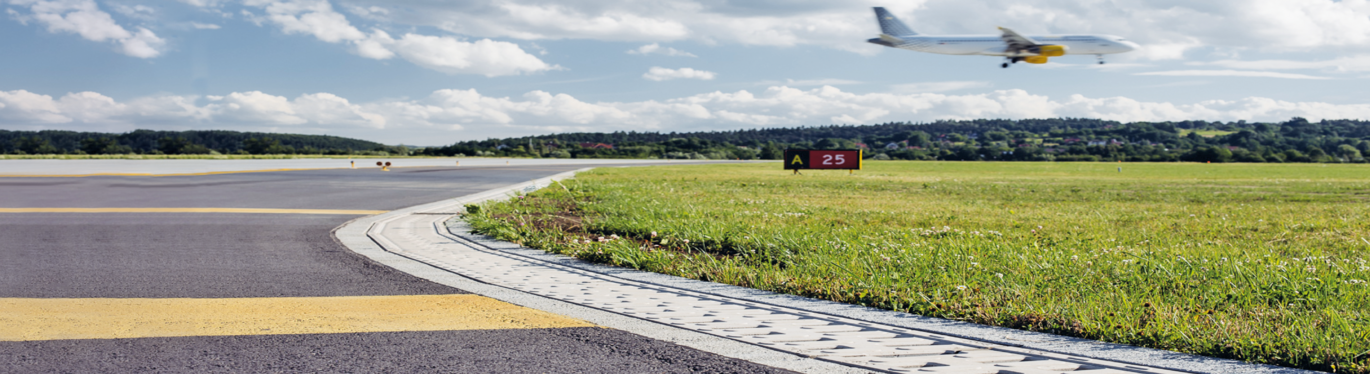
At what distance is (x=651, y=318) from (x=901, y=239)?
433 cm

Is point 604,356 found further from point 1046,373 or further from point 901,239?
point 901,239

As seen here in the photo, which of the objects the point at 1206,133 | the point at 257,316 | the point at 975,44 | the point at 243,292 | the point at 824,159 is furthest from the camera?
the point at 1206,133

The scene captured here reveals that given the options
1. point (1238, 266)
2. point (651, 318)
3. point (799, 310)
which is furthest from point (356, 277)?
point (1238, 266)

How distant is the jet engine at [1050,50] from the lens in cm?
3738

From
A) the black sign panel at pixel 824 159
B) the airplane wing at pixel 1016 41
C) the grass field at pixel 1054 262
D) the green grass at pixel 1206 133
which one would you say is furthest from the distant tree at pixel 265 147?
the green grass at pixel 1206 133

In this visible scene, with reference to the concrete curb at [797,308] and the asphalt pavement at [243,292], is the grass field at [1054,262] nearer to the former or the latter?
the concrete curb at [797,308]

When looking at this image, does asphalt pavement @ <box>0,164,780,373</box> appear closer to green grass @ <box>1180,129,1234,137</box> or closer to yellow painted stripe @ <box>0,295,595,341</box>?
yellow painted stripe @ <box>0,295,595,341</box>

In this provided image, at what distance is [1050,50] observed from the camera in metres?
38.1

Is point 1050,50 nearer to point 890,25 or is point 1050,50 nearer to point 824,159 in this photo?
point 890,25

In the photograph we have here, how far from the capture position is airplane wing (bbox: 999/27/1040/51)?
39375mm

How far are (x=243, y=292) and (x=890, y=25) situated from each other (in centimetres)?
4247

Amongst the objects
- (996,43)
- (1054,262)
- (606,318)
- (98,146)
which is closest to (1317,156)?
(996,43)

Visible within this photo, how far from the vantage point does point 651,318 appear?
175 inches

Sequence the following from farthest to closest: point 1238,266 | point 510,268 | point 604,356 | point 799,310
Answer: point 510,268 → point 1238,266 → point 799,310 → point 604,356
